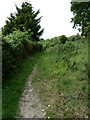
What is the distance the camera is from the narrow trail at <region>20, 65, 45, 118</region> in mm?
12616

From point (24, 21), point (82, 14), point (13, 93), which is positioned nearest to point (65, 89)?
point (13, 93)

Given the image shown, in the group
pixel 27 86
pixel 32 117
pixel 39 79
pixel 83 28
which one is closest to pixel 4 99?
pixel 32 117

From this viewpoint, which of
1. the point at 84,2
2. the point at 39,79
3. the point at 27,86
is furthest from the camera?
the point at 84,2

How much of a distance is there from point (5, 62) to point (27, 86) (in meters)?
1.88

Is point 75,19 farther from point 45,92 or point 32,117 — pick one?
point 32,117

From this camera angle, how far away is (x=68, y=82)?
16406mm

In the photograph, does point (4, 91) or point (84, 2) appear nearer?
point (4, 91)

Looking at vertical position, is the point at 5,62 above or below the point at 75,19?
below

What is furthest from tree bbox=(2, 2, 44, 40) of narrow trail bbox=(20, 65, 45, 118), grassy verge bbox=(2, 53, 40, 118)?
narrow trail bbox=(20, 65, 45, 118)

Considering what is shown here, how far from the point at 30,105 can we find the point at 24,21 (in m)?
32.9

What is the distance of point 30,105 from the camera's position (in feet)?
45.6

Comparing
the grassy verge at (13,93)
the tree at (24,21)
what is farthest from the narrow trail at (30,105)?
the tree at (24,21)

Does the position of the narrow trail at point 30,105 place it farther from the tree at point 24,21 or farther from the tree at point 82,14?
the tree at point 24,21

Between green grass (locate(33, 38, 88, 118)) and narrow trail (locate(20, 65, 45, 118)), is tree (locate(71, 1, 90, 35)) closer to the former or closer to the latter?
green grass (locate(33, 38, 88, 118))
